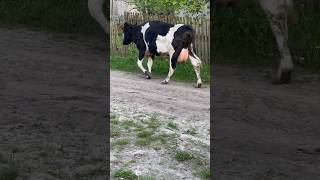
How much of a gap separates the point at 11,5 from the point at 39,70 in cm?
755

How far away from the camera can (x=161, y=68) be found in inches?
256

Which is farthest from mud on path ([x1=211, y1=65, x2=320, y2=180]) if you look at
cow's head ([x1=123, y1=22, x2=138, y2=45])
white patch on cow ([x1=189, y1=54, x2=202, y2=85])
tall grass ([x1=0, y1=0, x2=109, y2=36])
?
tall grass ([x1=0, y1=0, x2=109, y2=36])

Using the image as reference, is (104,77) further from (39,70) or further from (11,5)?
(11,5)

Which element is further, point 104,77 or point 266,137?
point 104,77

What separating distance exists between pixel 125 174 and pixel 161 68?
56.5 inches

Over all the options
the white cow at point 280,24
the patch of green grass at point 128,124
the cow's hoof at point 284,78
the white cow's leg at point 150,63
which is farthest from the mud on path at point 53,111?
the cow's hoof at point 284,78

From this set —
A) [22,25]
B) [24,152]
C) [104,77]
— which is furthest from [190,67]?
[22,25]

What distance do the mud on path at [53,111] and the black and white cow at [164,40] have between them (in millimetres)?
1150

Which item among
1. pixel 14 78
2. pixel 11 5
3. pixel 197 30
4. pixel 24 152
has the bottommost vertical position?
pixel 24 152

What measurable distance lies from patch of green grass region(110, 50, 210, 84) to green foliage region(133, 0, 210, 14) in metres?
0.53

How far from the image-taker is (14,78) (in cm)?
960

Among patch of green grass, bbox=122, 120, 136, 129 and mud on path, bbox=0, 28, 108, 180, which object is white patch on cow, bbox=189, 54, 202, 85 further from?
mud on path, bbox=0, 28, 108, 180

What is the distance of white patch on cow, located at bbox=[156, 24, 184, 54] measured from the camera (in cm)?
612

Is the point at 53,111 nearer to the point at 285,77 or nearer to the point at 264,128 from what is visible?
the point at 264,128
